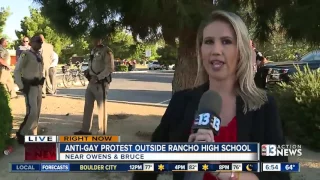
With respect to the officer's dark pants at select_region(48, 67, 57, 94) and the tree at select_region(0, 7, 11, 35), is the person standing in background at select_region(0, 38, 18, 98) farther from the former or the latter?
the tree at select_region(0, 7, 11, 35)

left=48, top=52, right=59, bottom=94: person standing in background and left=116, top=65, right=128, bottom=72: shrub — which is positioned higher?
left=116, top=65, right=128, bottom=72: shrub

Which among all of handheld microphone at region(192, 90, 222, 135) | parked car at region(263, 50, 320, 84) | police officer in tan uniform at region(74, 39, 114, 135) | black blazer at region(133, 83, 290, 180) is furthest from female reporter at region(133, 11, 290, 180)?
parked car at region(263, 50, 320, 84)

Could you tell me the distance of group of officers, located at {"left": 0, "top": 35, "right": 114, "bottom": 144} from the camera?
608 centimetres

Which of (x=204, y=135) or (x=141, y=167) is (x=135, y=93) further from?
(x=204, y=135)

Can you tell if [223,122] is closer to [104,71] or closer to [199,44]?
[199,44]

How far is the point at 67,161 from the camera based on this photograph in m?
1.66

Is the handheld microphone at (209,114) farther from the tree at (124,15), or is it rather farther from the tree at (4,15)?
the tree at (4,15)

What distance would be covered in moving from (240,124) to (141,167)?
0.41 metres

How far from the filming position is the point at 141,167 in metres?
1.57

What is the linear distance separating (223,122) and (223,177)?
0.23m

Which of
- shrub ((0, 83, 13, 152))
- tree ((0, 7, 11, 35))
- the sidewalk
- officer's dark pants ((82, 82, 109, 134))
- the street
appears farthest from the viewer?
tree ((0, 7, 11, 35))

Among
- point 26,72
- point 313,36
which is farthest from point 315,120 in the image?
point 26,72

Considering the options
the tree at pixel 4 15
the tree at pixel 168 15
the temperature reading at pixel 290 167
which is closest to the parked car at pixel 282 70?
the tree at pixel 168 15

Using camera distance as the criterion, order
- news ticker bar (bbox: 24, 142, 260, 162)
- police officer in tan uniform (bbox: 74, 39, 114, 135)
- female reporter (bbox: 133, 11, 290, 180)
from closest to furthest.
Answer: news ticker bar (bbox: 24, 142, 260, 162), female reporter (bbox: 133, 11, 290, 180), police officer in tan uniform (bbox: 74, 39, 114, 135)
